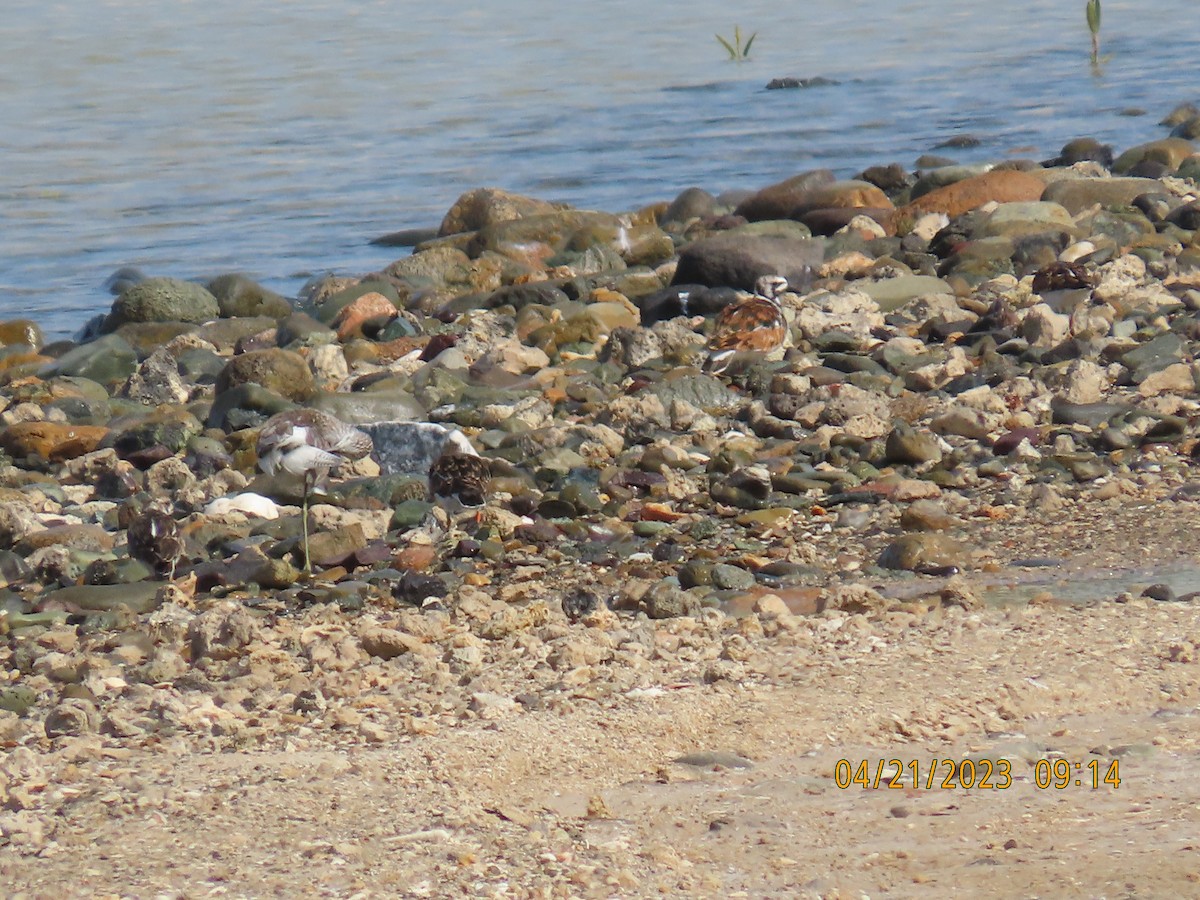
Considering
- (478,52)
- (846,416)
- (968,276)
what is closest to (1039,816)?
(846,416)

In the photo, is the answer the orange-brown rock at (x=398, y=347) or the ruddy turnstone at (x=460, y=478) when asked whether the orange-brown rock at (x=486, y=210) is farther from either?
the ruddy turnstone at (x=460, y=478)

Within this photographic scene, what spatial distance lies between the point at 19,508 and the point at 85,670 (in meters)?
1.43

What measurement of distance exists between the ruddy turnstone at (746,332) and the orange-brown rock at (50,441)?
7.49ft

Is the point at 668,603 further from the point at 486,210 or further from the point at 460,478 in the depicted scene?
the point at 486,210

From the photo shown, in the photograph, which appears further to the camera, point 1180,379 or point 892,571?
point 1180,379

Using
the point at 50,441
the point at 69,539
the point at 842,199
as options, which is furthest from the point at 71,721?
the point at 842,199

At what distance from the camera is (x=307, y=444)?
17.0ft

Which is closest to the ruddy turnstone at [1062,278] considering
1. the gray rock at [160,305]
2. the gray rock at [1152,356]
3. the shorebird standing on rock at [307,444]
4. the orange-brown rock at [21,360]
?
the gray rock at [1152,356]

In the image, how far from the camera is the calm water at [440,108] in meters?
12.3

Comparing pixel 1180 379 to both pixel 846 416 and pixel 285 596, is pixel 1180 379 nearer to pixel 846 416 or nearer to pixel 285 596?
pixel 846 416

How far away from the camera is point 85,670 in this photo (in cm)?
370

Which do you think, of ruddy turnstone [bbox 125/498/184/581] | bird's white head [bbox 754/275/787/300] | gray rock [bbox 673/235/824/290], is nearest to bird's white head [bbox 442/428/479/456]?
ruddy turnstone [bbox 125/498/184/581]

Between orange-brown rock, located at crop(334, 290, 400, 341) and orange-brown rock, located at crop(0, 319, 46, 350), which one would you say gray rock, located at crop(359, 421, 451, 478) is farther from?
orange-brown rock, located at crop(0, 319, 46, 350)

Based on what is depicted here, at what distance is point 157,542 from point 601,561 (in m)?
1.19
